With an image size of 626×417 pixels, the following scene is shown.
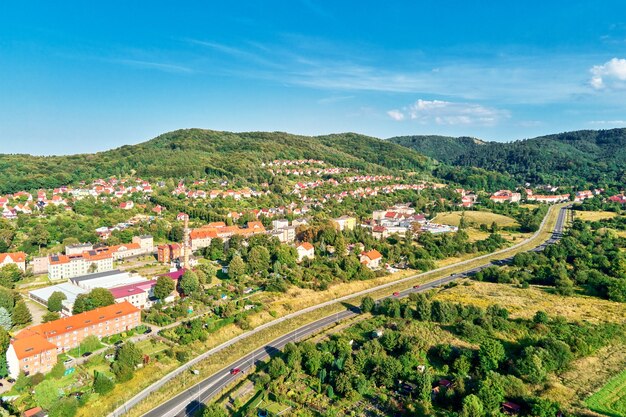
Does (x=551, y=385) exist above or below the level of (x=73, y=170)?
below

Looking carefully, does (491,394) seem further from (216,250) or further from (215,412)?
(216,250)

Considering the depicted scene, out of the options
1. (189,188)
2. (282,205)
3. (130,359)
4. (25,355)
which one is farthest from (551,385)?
(189,188)

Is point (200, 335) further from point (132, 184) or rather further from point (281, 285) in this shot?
point (132, 184)

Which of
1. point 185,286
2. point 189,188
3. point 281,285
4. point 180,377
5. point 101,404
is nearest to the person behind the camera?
point 101,404

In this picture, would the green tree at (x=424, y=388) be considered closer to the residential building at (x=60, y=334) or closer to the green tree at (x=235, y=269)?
the residential building at (x=60, y=334)

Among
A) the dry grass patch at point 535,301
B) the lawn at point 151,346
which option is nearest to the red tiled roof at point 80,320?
the lawn at point 151,346

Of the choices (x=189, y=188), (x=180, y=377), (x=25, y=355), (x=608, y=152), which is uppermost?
(x=608, y=152)

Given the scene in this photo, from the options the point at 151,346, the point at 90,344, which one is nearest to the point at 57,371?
the point at 90,344
